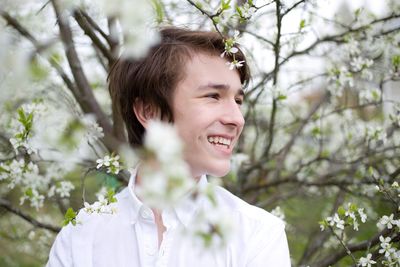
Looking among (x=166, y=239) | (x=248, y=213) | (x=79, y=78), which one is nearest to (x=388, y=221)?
(x=248, y=213)

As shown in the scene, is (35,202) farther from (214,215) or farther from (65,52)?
(214,215)

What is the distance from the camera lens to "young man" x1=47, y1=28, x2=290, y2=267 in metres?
1.69

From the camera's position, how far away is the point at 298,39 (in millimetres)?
2482

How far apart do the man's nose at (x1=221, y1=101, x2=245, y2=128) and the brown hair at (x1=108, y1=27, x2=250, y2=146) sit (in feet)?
0.67

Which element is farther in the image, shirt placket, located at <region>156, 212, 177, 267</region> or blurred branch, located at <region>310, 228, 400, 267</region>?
blurred branch, located at <region>310, 228, 400, 267</region>

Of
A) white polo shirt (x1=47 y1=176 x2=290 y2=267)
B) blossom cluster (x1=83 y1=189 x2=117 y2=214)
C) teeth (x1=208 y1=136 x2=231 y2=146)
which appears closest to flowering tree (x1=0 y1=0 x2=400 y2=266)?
blossom cluster (x1=83 y1=189 x2=117 y2=214)

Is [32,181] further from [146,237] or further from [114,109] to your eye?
[146,237]

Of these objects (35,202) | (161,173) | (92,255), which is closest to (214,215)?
(161,173)

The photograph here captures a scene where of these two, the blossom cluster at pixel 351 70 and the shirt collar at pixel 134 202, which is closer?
the shirt collar at pixel 134 202

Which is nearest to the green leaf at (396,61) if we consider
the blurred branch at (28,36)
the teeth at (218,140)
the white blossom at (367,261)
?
the white blossom at (367,261)

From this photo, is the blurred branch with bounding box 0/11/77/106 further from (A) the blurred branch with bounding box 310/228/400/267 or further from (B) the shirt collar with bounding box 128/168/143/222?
(A) the blurred branch with bounding box 310/228/400/267

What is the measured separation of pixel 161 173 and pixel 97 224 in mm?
1185

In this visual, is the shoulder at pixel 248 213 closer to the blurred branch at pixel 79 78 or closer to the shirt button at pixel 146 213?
the shirt button at pixel 146 213

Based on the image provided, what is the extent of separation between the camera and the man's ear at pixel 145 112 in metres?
1.94
